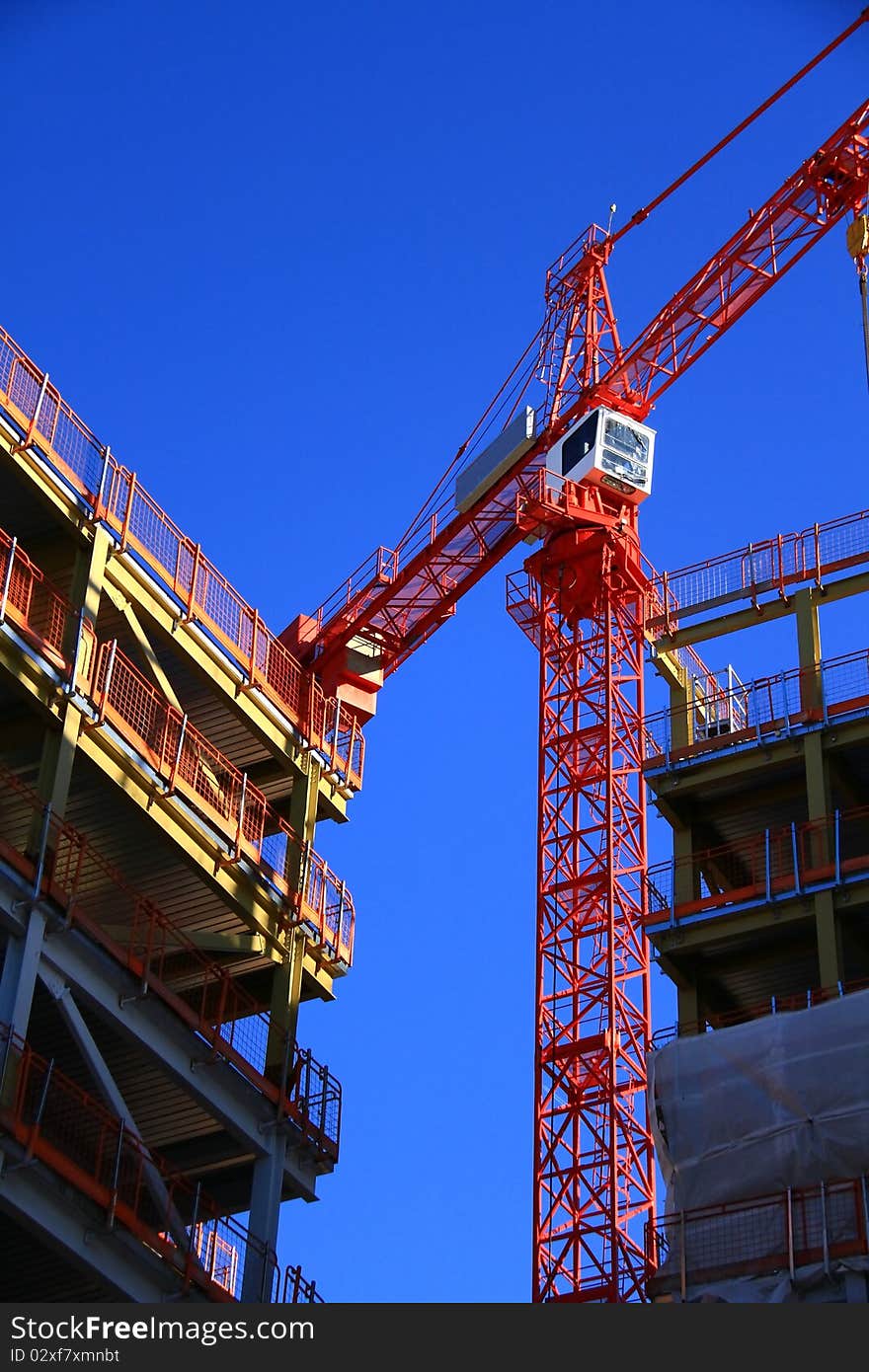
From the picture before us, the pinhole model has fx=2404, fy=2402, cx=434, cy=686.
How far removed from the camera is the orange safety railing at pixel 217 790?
42.9 meters

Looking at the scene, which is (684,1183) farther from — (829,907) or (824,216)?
(824,216)

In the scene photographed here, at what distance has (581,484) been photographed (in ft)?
209

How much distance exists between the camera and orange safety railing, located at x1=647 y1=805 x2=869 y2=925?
43.3m

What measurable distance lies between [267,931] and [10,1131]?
1017cm

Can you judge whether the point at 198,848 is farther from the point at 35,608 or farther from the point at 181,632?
the point at 35,608

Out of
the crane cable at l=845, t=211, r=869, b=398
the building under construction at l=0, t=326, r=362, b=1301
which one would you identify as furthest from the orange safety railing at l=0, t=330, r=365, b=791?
the crane cable at l=845, t=211, r=869, b=398

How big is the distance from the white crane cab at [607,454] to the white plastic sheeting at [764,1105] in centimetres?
2608

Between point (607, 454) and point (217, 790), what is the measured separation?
21.0m

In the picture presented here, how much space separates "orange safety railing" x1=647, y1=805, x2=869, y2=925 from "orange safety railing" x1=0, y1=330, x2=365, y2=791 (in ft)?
25.6

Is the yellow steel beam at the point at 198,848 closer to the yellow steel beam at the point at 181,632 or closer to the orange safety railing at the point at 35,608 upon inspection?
the orange safety railing at the point at 35,608

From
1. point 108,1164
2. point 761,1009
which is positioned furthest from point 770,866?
point 108,1164

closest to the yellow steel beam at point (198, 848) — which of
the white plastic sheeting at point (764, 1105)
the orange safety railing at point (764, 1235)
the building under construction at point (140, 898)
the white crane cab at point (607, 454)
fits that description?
the building under construction at point (140, 898)

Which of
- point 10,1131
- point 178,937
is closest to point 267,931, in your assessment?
point 178,937

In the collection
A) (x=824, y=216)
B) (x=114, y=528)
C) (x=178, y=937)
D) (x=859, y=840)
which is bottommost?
(x=178, y=937)
